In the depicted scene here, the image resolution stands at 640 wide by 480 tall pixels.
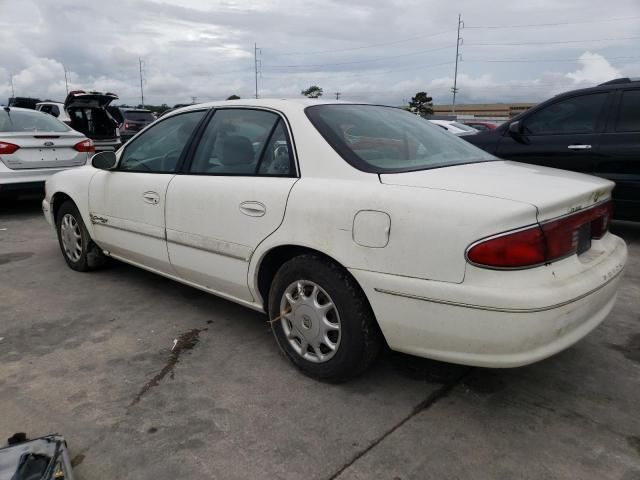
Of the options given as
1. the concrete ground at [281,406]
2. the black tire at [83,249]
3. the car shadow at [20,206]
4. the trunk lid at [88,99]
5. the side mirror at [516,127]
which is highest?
the trunk lid at [88,99]

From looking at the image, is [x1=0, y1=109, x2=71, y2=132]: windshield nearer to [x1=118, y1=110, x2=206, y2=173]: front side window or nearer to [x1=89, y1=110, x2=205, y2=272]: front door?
[x1=89, y1=110, x2=205, y2=272]: front door

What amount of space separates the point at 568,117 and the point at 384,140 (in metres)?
3.83

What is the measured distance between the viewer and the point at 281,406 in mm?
2594

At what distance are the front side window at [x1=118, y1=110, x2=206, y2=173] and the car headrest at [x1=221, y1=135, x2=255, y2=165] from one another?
1.27ft

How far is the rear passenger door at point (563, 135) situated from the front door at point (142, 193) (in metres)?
4.09

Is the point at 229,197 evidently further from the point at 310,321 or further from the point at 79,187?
the point at 79,187

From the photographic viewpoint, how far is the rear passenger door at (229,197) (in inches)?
113

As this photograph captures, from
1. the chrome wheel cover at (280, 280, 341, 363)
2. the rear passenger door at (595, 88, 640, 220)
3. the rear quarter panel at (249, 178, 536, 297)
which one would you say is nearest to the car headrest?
the rear quarter panel at (249, 178, 536, 297)

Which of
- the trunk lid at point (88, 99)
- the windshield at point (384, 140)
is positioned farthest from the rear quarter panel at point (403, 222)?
the trunk lid at point (88, 99)

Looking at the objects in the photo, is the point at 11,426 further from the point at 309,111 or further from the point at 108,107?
the point at 108,107

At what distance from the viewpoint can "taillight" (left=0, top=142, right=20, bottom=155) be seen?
6.81 metres

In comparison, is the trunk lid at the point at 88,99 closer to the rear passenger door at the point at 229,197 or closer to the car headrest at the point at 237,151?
the rear passenger door at the point at 229,197

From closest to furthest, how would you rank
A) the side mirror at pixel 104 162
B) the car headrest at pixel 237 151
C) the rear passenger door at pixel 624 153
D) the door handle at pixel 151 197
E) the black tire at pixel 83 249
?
the car headrest at pixel 237 151 → the door handle at pixel 151 197 → the side mirror at pixel 104 162 → the black tire at pixel 83 249 → the rear passenger door at pixel 624 153

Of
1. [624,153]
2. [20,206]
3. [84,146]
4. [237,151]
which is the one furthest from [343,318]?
[20,206]
